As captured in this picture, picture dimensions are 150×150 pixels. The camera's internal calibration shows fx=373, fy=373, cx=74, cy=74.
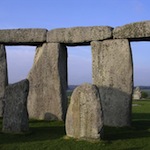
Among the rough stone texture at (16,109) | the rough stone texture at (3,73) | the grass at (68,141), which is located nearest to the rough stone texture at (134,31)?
the grass at (68,141)

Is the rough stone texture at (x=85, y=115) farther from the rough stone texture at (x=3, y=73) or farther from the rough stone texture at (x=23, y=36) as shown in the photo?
the rough stone texture at (x=3, y=73)

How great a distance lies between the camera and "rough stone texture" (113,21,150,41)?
12.9m

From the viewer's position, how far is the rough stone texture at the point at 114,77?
43.4 ft

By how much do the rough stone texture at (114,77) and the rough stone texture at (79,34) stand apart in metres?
0.27

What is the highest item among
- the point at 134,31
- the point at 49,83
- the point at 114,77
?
the point at 134,31

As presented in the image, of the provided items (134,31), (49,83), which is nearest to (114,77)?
(134,31)

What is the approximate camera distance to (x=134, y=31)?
13.1m

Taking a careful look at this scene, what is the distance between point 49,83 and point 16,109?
3.86 metres

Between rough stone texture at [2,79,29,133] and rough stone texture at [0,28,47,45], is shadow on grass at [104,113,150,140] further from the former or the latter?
rough stone texture at [0,28,47,45]

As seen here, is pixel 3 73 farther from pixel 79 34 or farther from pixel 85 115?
pixel 85 115

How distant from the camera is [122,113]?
13.2 meters

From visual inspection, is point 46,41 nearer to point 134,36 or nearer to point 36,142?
point 134,36

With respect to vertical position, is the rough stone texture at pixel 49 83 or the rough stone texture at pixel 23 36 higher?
the rough stone texture at pixel 23 36

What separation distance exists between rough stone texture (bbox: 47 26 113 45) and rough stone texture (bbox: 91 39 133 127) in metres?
0.27
